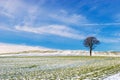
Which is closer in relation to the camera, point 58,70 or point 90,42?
point 58,70

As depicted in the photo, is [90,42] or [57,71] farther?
[90,42]

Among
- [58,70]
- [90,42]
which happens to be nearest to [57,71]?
[58,70]

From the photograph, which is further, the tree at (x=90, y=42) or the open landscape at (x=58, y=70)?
the tree at (x=90, y=42)

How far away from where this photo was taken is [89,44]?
6304 inches

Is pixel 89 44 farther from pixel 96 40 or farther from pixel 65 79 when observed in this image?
pixel 65 79

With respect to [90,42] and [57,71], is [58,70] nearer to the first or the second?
[57,71]

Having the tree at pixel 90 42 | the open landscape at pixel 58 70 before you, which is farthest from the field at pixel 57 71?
the tree at pixel 90 42

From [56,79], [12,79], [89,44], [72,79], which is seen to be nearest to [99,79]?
[72,79]

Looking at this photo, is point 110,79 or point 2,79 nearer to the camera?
point 110,79

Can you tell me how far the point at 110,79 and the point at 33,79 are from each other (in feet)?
25.2

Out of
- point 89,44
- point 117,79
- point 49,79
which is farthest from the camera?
point 89,44

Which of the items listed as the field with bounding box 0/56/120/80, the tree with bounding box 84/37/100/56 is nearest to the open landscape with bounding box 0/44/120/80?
the field with bounding box 0/56/120/80

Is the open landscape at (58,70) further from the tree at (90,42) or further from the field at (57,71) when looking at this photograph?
the tree at (90,42)

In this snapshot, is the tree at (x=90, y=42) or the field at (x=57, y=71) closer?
the field at (x=57, y=71)
